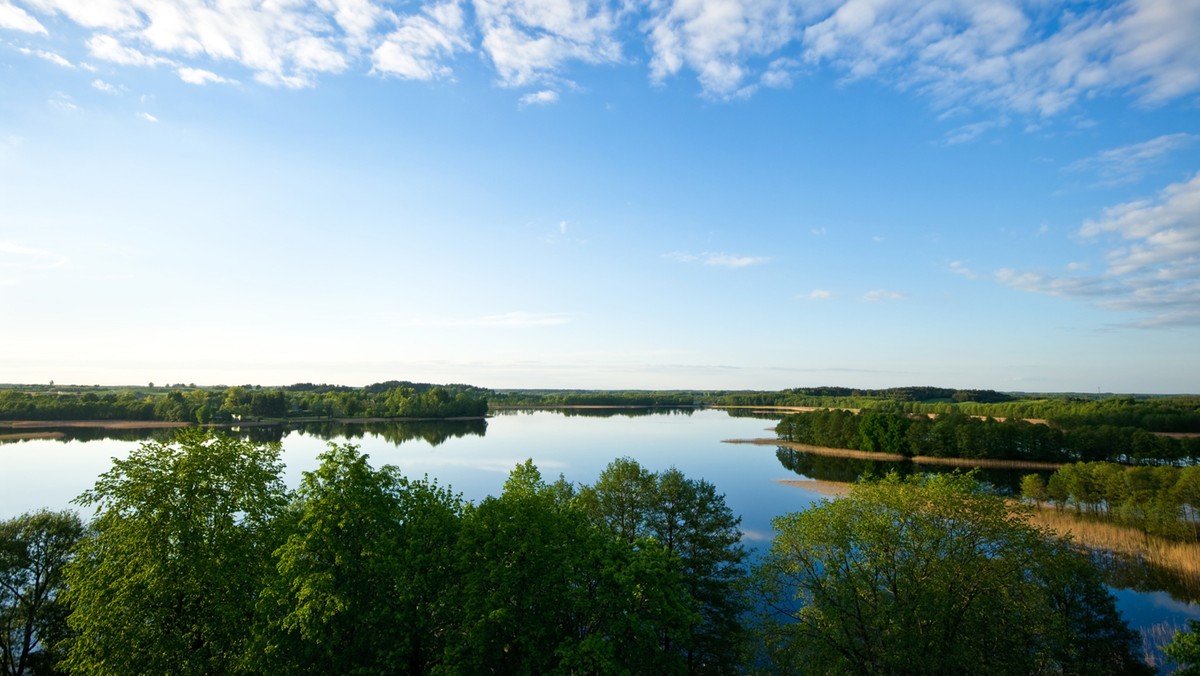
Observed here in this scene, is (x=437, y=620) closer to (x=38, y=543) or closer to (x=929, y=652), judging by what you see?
(x=929, y=652)

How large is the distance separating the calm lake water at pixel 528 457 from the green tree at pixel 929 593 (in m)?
14.4

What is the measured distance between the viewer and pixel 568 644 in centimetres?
1334

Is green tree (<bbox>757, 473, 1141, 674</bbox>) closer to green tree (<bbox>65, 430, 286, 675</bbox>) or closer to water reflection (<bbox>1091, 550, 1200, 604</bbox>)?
green tree (<bbox>65, 430, 286, 675</bbox>)

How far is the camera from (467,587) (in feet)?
47.0

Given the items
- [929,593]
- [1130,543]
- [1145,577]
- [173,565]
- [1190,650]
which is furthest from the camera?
[1130,543]

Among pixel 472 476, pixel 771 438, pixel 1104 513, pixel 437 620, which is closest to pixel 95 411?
pixel 472 476

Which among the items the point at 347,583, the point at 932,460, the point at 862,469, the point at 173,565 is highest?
the point at 173,565

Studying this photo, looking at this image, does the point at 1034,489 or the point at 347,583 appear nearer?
the point at 347,583

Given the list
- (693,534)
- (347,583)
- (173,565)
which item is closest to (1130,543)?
(693,534)

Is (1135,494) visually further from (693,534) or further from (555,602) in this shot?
(555,602)

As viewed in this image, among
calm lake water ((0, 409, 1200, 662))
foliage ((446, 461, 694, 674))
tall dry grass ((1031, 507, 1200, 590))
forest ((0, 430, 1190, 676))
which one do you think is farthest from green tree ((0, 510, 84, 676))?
tall dry grass ((1031, 507, 1200, 590))

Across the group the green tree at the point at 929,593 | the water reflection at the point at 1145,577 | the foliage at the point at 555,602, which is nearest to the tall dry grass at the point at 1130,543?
the water reflection at the point at 1145,577

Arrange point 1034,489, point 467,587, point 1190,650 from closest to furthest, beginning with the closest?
point 1190,650
point 467,587
point 1034,489

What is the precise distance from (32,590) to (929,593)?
31280mm
